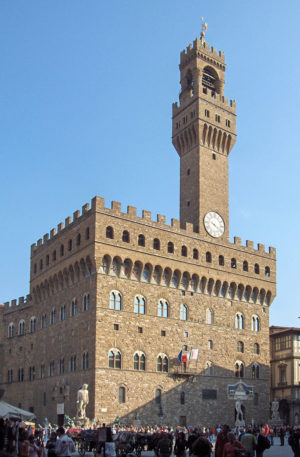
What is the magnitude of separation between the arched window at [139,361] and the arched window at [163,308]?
359 cm

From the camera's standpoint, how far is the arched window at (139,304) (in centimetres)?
4414

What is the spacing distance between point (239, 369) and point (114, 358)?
12757mm

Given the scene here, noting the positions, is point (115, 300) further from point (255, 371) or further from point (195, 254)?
point (255, 371)

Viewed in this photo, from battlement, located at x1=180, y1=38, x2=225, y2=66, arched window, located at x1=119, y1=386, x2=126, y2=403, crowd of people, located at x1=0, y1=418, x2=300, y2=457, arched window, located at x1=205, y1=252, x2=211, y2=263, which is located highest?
battlement, located at x1=180, y1=38, x2=225, y2=66

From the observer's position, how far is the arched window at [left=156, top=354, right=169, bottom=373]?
44188 mm

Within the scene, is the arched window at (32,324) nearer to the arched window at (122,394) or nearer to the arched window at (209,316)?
the arched window at (122,394)

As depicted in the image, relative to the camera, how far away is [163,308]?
45719 millimetres

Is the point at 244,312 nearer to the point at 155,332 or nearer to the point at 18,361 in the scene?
the point at 155,332

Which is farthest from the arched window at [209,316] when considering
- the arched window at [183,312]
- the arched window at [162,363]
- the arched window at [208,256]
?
the arched window at [162,363]

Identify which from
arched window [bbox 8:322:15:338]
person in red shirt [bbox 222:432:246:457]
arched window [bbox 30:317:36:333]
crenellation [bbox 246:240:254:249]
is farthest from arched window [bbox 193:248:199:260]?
person in red shirt [bbox 222:432:246:457]

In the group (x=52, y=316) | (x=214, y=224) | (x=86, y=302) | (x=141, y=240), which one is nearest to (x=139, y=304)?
(x=86, y=302)

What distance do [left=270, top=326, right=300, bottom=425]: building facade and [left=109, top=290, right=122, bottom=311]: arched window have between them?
23533mm

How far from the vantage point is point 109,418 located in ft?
132

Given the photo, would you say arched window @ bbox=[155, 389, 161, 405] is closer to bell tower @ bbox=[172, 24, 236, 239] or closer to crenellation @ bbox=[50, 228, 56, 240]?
bell tower @ bbox=[172, 24, 236, 239]
